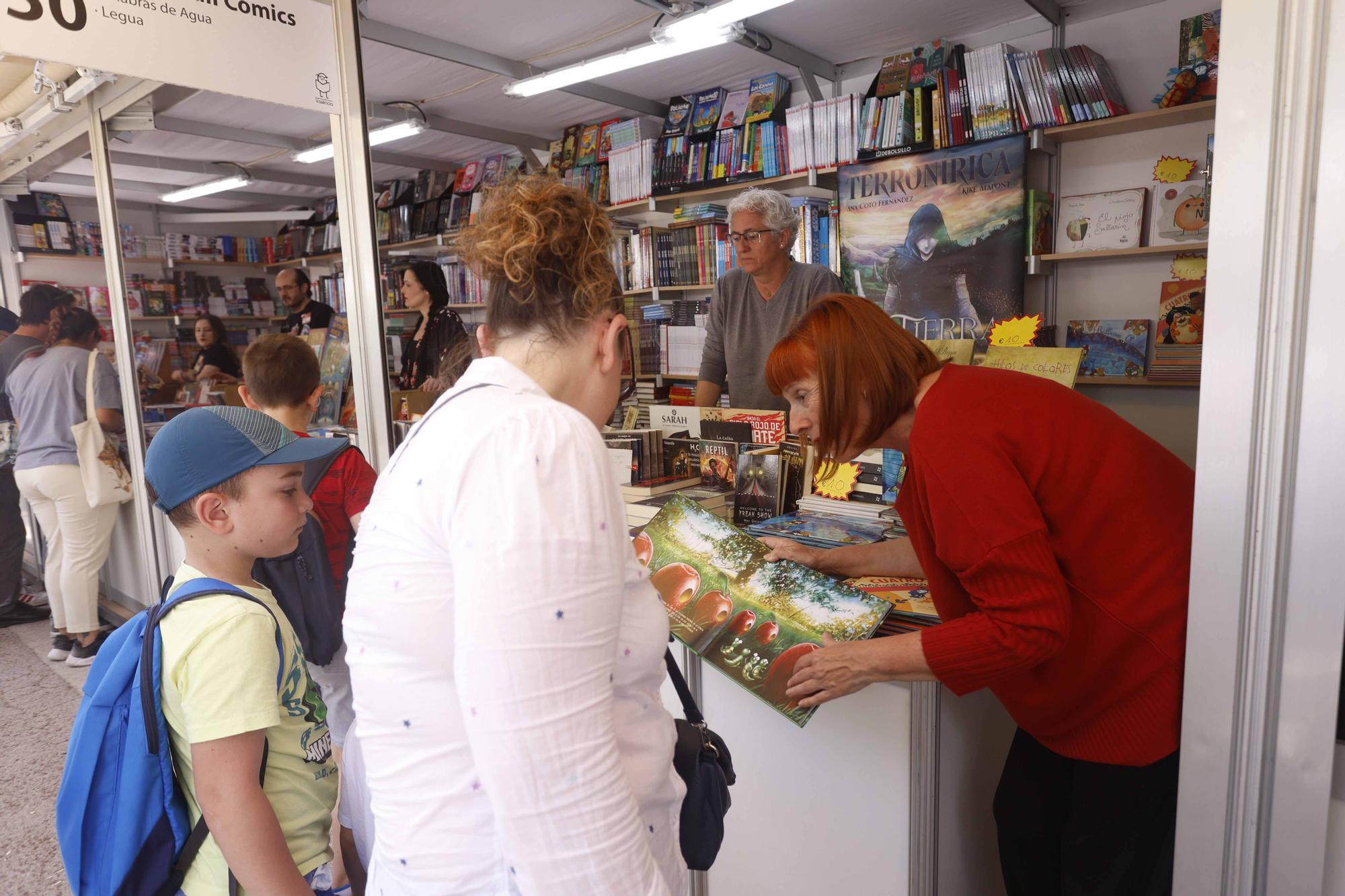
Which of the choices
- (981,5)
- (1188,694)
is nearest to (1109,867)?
(1188,694)

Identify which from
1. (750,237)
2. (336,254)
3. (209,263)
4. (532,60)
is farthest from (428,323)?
(209,263)

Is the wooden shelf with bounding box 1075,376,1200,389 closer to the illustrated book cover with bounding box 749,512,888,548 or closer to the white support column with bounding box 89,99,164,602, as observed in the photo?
the illustrated book cover with bounding box 749,512,888,548

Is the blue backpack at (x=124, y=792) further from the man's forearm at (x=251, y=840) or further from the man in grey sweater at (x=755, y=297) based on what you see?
the man in grey sweater at (x=755, y=297)

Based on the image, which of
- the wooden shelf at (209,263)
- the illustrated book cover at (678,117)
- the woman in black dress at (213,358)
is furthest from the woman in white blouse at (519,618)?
the wooden shelf at (209,263)

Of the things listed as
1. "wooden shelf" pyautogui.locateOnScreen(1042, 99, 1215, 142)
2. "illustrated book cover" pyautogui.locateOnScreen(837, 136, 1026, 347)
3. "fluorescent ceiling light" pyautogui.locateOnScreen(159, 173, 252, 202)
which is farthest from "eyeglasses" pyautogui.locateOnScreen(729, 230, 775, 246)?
"fluorescent ceiling light" pyautogui.locateOnScreen(159, 173, 252, 202)

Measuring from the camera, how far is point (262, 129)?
555 centimetres

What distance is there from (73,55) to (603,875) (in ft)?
7.23

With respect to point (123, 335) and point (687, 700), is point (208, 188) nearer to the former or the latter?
point (123, 335)

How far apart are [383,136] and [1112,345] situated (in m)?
4.42

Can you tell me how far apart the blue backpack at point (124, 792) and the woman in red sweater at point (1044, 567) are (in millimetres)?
904

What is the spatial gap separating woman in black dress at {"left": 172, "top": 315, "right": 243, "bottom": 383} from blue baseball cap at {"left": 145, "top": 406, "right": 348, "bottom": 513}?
14.0ft

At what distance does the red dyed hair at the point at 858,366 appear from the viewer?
1.35m

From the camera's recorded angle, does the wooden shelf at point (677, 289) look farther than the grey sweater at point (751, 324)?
Yes

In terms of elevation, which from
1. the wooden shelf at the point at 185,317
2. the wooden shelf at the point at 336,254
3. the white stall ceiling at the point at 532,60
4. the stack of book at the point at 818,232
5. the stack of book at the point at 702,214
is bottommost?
the wooden shelf at the point at 185,317
